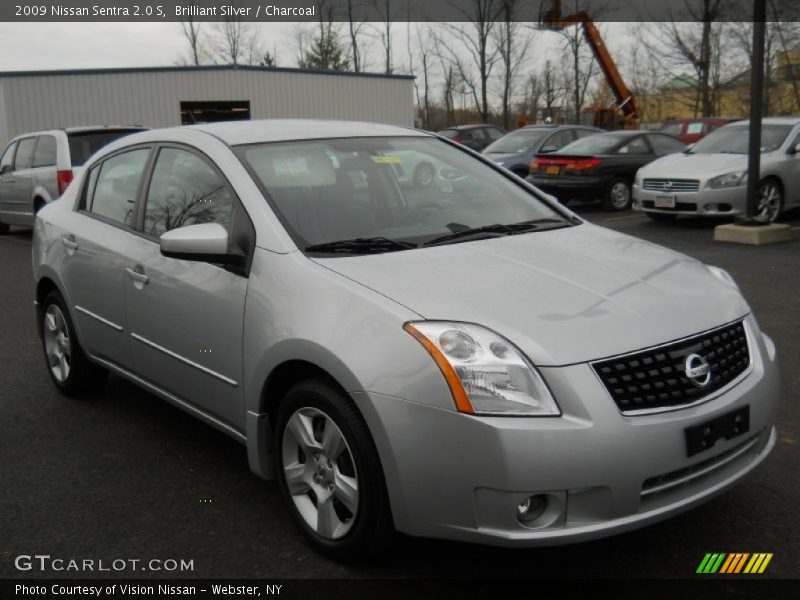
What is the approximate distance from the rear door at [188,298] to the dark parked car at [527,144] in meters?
12.5

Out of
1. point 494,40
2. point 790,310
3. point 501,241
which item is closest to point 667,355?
point 501,241

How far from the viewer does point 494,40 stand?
4678 centimetres

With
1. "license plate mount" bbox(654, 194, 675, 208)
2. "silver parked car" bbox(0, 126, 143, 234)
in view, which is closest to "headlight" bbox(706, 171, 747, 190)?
"license plate mount" bbox(654, 194, 675, 208)

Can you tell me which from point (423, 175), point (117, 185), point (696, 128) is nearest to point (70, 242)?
point (117, 185)

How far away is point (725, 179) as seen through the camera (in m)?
11.2

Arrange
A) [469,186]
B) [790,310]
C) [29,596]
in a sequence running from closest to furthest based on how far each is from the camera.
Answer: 1. [29,596]
2. [469,186]
3. [790,310]

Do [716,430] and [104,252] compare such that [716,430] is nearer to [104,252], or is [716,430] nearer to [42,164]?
[104,252]

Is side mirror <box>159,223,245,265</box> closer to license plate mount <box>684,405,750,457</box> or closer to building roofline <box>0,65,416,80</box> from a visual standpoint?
license plate mount <box>684,405,750,457</box>

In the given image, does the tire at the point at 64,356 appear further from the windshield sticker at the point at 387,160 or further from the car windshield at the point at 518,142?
the car windshield at the point at 518,142

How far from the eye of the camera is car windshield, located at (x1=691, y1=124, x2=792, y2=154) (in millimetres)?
11953

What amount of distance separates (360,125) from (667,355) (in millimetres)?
2219

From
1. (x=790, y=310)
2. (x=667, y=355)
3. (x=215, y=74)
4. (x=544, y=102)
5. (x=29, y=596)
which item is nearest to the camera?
(x=667, y=355)

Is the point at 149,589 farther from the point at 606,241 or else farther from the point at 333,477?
the point at 606,241

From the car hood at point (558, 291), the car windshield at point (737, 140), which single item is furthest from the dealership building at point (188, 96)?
the car hood at point (558, 291)
